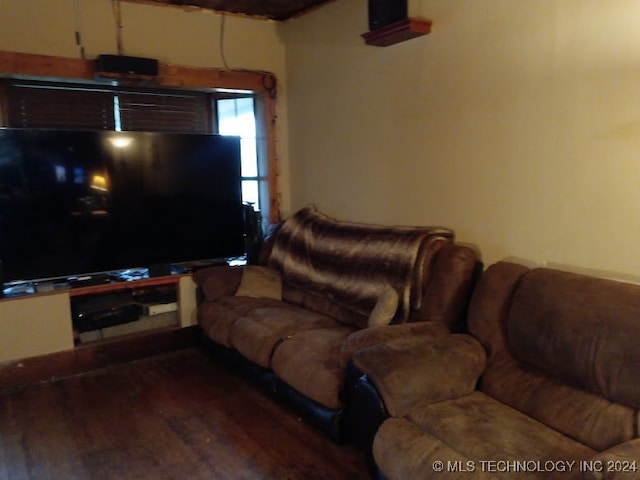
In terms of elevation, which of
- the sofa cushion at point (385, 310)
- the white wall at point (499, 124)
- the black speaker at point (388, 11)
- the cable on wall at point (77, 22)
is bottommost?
the sofa cushion at point (385, 310)

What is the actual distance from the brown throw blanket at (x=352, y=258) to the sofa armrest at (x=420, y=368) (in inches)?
18.9

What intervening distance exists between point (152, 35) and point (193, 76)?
0.40 metres

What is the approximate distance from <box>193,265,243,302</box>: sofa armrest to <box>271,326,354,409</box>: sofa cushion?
39.1 inches

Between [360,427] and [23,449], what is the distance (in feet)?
5.61

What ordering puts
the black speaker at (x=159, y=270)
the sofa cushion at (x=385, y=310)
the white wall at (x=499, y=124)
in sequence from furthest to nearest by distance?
the black speaker at (x=159, y=270)
the sofa cushion at (x=385, y=310)
the white wall at (x=499, y=124)

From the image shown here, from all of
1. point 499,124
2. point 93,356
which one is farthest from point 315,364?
point 93,356

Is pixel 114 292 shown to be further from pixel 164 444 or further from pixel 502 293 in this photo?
pixel 502 293

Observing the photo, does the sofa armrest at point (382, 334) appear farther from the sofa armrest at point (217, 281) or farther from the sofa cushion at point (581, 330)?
the sofa armrest at point (217, 281)

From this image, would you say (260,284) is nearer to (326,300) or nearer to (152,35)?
(326,300)

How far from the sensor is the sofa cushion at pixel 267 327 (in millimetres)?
2848

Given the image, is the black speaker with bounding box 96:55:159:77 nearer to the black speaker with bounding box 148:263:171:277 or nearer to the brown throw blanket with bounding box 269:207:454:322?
the black speaker with bounding box 148:263:171:277

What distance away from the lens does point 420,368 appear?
2.07m

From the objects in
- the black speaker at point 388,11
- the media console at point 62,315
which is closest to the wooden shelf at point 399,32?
the black speaker at point 388,11

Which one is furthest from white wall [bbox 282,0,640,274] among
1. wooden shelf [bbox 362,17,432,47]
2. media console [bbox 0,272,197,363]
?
media console [bbox 0,272,197,363]
